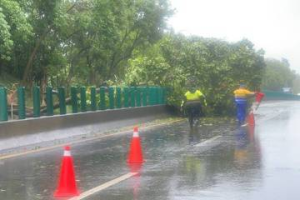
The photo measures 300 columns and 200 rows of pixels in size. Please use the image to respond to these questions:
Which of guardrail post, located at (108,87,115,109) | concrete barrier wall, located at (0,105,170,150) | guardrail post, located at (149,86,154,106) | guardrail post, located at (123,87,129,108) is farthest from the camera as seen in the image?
guardrail post, located at (149,86,154,106)

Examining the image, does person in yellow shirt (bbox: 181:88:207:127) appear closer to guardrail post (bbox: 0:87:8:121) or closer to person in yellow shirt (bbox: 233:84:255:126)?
person in yellow shirt (bbox: 233:84:255:126)

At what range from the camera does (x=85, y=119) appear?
1892 cm

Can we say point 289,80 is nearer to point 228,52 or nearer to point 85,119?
point 228,52

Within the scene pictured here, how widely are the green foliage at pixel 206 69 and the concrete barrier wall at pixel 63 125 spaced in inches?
185

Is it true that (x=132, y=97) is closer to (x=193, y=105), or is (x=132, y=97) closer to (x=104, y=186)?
(x=193, y=105)

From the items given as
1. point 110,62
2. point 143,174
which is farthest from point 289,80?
point 143,174

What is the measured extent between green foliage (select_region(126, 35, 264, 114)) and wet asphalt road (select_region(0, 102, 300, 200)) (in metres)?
12.3

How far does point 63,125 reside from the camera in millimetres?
17297

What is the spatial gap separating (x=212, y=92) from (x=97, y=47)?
13.2m

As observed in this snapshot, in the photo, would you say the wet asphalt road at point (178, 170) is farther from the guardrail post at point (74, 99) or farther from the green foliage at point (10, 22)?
the green foliage at point (10, 22)

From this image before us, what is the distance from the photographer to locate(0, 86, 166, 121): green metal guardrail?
1555 centimetres

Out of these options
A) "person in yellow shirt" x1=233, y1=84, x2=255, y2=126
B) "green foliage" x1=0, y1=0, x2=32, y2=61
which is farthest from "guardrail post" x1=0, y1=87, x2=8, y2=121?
"person in yellow shirt" x1=233, y1=84, x2=255, y2=126

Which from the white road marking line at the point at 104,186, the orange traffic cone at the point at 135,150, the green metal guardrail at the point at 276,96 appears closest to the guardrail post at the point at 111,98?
the orange traffic cone at the point at 135,150

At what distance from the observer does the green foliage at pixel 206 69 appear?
2880 cm
